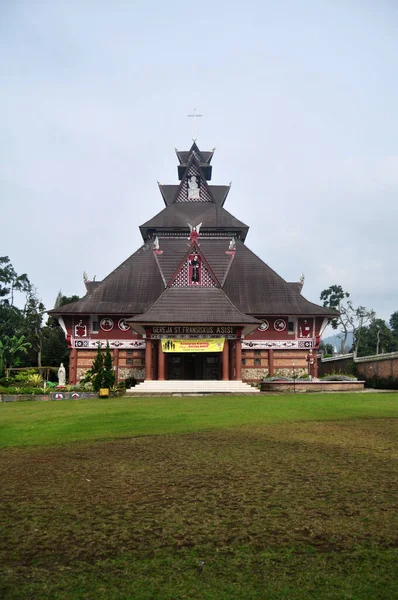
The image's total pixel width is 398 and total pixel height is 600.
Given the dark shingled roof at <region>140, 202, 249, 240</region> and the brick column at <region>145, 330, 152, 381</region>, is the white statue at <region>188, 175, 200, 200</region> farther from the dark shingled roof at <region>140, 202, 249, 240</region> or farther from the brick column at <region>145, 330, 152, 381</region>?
the brick column at <region>145, 330, 152, 381</region>

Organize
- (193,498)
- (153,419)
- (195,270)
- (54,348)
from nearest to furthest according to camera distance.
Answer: (193,498) < (153,419) < (195,270) < (54,348)

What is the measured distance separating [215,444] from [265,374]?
24.7m

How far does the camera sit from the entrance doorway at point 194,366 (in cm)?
3269

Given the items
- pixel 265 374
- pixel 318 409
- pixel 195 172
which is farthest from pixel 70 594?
pixel 195 172

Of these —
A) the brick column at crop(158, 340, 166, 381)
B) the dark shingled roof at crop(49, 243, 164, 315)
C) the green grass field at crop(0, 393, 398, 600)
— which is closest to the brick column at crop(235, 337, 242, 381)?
the brick column at crop(158, 340, 166, 381)

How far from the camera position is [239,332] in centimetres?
2873

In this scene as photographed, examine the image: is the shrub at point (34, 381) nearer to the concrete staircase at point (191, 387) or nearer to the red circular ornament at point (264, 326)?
the concrete staircase at point (191, 387)

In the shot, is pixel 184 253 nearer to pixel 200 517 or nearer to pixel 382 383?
pixel 382 383

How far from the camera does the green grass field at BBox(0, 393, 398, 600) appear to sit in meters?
3.40

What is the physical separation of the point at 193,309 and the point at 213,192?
17056 millimetres

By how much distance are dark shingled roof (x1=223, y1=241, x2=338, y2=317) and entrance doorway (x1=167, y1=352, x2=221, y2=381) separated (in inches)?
171

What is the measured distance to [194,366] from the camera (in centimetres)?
3291

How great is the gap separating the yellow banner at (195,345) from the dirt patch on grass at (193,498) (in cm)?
1881

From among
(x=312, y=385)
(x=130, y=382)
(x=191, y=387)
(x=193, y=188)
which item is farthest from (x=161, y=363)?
(x=193, y=188)
